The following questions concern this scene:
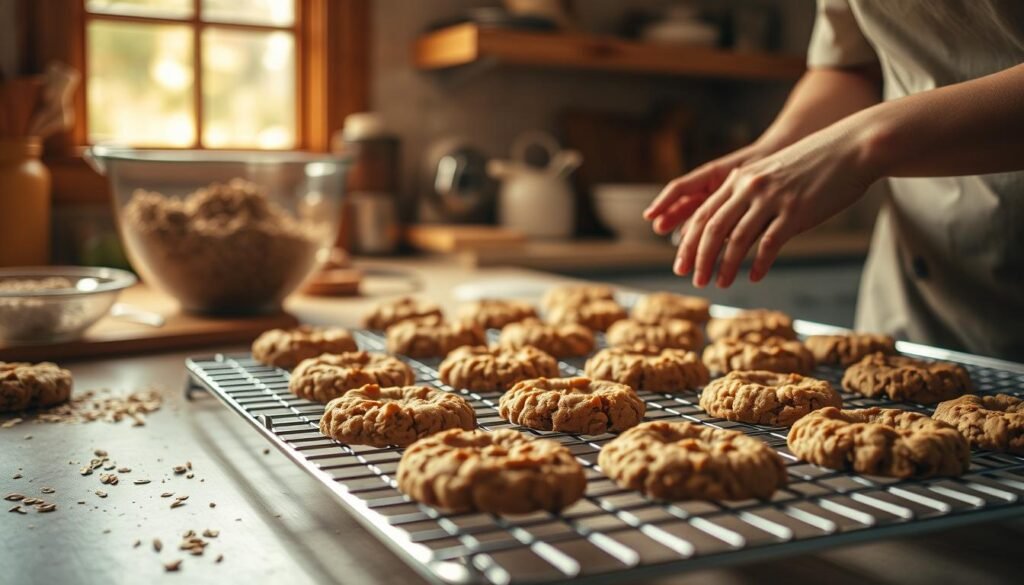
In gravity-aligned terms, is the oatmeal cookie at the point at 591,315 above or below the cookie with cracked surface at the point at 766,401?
above

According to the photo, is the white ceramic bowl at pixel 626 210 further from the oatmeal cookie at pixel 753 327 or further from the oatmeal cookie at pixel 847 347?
the oatmeal cookie at pixel 847 347

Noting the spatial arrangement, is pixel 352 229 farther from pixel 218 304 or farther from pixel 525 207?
pixel 218 304

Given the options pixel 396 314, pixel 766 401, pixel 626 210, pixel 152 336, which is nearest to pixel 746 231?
pixel 766 401

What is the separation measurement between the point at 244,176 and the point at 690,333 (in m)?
0.86

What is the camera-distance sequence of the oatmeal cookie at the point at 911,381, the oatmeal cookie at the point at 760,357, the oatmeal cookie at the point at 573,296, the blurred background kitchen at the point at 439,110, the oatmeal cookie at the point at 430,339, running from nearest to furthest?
1. the oatmeal cookie at the point at 911,381
2. the oatmeal cookie at the point at 760,357
3. the oatmeal cookie at the point at 430,339
4. the oatmeal cookie at the point at 573,296
5. the blurred background kitchen at the point at 439,110

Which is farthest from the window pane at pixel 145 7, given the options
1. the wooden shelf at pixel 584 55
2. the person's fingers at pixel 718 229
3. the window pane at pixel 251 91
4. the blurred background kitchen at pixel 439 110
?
the person's fingers at pixel 718 229

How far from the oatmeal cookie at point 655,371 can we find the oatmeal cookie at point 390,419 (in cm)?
27

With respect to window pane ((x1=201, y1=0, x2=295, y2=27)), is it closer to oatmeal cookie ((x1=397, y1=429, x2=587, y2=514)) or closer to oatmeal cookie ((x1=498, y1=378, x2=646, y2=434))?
oatmeal cookie ((x1=498, y1=378, x2=646, y2=434))

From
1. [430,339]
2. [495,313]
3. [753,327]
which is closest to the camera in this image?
[430,339]

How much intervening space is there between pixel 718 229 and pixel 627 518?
0.48 meters

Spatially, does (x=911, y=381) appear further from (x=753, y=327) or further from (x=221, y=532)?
(x=221, y=532)

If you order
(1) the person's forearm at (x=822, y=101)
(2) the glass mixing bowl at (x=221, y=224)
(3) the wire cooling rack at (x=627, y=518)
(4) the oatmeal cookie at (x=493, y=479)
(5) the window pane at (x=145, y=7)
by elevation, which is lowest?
(3) the wire cooling rack at (x=627, y=518)

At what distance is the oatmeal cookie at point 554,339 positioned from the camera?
1.48m

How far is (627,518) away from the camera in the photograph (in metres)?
0.75
